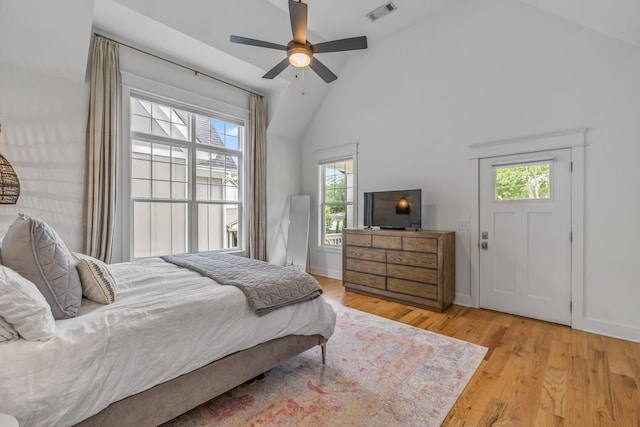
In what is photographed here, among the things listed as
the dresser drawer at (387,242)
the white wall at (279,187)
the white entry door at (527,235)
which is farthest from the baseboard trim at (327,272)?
the white entry door at (527,235)

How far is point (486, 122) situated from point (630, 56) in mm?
1243

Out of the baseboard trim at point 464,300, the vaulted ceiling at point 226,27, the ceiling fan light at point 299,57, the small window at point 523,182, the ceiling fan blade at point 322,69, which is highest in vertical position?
the vaulted ceiling at point 226,27

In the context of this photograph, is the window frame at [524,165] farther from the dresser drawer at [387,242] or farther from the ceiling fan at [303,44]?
the ceiling fan at [303,44]

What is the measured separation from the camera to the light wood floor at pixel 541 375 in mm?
1697

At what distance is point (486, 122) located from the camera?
3.46 metres

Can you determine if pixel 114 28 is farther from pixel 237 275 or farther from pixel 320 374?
pixel 320 374

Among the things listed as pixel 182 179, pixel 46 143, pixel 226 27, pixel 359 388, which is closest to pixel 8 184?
pixel 46 143

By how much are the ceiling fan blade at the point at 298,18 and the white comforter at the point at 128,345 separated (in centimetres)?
217

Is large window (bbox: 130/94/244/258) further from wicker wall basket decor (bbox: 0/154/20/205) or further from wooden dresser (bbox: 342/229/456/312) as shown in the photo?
wooden dresser (bbox: 342/229/456/312)

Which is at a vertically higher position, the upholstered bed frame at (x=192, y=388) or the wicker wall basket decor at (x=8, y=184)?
the wicker wall basket decor at (x=8, y=184)

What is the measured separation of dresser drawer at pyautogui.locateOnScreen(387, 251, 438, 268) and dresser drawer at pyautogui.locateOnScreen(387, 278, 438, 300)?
0.80ft

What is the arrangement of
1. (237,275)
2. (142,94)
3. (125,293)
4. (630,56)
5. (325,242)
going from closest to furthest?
(125,293), (237,275), (630,56), (142,94), (325,242)

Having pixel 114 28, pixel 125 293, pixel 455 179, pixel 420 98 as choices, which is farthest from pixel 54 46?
pixel 455 179

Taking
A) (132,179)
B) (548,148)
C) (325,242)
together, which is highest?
(548,148)
